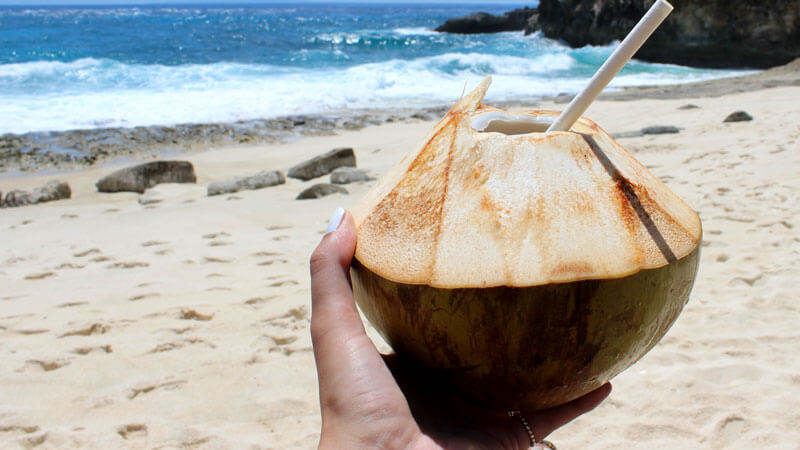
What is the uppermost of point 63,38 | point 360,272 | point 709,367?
point 63,38

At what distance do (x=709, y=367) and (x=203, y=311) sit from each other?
2.27 m

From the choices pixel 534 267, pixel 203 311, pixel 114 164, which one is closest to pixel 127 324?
pixel 203 311

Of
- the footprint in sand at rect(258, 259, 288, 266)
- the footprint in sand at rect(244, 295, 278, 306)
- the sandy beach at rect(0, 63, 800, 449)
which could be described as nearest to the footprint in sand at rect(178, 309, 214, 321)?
the sandy beach at rect(0, 63, 800, 449)

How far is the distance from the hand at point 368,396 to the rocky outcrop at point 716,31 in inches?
909

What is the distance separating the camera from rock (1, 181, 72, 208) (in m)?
5.76

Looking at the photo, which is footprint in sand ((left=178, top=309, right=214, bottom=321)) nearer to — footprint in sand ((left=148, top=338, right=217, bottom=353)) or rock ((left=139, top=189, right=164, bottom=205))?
footprint in sand ((left=148, top=338, right=217, bottom=353))

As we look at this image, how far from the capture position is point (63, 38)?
31.0 m

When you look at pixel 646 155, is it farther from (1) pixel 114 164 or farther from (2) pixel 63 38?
(2) pixel 63 38

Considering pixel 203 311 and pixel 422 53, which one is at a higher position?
pixel 422 53

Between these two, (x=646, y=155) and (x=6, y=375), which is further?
(x=646, y=155)

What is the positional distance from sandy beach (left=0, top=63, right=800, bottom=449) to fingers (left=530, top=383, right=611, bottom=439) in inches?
28.1

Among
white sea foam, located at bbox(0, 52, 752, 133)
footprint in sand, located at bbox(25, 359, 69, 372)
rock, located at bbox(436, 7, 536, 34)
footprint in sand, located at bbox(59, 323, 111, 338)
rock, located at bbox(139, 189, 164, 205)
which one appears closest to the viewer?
footprint in sand, located at bbox(25, 359, 69, 372)

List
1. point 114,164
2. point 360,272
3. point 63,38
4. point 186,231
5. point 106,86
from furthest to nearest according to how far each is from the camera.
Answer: point 63,38
point 106,86
point 114,164
point 186,231
point 360,272

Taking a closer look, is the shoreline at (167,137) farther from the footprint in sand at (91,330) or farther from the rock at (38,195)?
the footprint in sand at (91,330)
